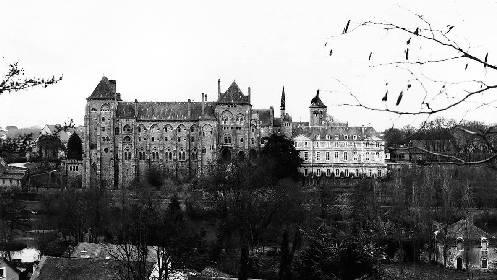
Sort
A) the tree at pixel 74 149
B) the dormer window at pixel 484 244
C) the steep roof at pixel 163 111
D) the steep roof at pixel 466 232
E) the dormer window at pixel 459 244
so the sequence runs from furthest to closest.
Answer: the tree at pixel 74 149 < the steep roof at pixel 163 111 < the dormer window at pixel 459 244 < the steep roof at pixel 466 232 < the dormer window at pixel 484 244

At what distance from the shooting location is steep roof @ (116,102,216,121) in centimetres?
6744

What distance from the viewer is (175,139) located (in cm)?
6731

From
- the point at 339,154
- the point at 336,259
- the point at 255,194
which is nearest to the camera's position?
the point at 336,259

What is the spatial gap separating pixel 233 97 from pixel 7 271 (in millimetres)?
38569

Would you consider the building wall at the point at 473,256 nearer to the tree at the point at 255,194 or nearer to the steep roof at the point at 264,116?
the tree at the point at 255,194

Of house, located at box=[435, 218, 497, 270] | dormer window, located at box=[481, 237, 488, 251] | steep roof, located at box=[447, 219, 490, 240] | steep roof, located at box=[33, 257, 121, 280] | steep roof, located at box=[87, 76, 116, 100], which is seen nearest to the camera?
steep roof, located at box=[33, 257, 121, 280]

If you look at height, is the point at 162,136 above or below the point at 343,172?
above

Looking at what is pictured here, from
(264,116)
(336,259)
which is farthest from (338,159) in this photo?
(336,259)

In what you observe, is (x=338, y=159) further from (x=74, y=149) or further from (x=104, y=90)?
(x=74, y=149)

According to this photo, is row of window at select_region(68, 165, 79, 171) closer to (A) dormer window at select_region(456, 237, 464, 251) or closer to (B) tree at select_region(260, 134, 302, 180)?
(B) tree at select_region(260, 134, 302, 180)

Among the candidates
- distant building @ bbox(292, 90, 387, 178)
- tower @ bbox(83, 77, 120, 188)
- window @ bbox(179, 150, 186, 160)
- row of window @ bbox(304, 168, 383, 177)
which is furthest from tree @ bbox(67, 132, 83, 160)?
row of window @ bbox(304, 168, 383, 177)

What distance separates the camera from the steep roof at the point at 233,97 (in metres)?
67.1

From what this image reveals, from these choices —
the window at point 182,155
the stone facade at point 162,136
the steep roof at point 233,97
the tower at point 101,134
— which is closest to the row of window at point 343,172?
the stone facade at point 162,136

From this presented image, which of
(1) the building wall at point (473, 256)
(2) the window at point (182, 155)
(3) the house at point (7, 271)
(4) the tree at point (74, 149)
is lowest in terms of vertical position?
(1) the building wall at point (473, 256)
